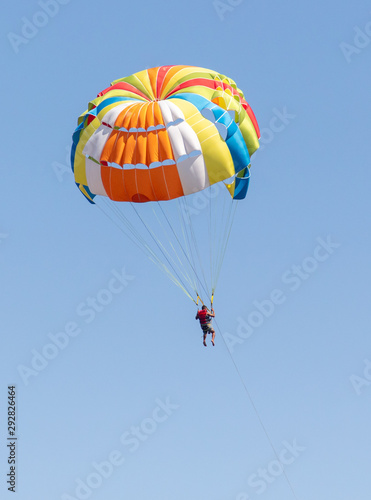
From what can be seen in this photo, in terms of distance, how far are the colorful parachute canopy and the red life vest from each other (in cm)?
357

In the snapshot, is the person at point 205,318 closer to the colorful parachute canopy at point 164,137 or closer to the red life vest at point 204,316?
the red life vest at point 204,316

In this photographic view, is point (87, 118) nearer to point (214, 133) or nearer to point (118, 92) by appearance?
point (118, 92)

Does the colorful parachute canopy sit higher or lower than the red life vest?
higher

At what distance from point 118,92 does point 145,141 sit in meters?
2.09

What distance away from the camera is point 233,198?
34.8 meters

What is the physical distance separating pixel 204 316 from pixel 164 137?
522 centimetres

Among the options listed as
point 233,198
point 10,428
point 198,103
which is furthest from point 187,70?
point 10,428

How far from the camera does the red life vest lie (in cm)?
3281

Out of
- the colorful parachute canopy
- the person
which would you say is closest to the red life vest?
the person

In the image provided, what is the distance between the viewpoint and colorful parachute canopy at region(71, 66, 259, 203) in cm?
3303

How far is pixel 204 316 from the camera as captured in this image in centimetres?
3284

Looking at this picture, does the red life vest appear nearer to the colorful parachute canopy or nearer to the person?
the person

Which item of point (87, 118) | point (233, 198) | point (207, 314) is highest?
point (87, 118)

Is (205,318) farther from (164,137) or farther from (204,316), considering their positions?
(164,137)
